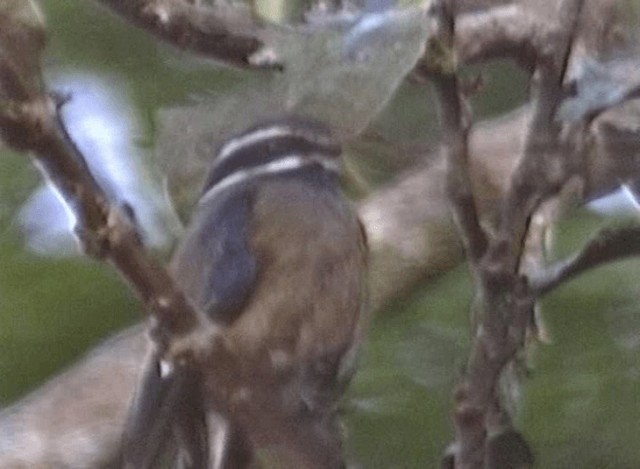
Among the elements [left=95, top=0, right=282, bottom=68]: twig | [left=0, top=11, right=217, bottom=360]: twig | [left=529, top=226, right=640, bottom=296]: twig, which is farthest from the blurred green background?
[left=0, top=11, right=217, bottom=360]: twig

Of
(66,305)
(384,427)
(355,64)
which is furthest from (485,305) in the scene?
(66,305)

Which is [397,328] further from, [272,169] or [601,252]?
[601,252]

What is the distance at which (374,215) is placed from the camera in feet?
3.14

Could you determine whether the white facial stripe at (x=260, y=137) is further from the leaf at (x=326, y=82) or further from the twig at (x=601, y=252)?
the twig at (x=601, y=252)

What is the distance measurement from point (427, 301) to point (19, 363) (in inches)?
10.9

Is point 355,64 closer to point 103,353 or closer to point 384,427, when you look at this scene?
point 384,427

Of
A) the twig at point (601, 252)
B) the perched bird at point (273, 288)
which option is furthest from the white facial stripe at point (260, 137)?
the twig at point (601, 252)

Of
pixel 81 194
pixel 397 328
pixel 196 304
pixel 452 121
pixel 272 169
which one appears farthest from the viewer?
pixel 397 328

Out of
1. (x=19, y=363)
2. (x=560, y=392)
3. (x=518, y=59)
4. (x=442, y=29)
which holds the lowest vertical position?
(x=560, y=392)

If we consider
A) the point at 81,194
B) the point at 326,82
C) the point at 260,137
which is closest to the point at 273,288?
the point at 260,137

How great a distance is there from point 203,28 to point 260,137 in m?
0.07

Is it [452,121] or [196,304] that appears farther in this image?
[196,304]

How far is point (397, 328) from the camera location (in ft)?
2.93

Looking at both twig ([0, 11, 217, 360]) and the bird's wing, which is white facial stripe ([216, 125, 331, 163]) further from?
twig ([0, 11, 217, 360])
